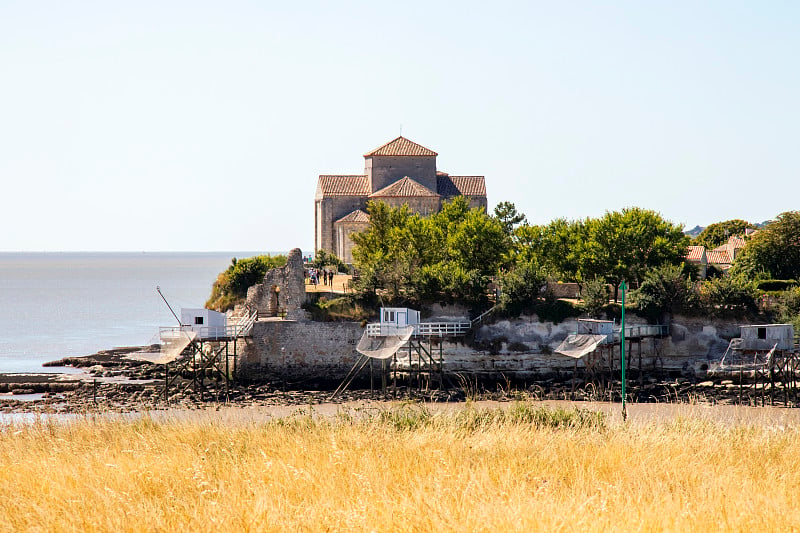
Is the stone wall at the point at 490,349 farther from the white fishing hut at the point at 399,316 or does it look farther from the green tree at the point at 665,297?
the white fishing hut at the point at 399,316

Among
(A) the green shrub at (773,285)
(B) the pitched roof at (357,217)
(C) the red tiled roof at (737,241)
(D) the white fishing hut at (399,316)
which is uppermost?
(B) the pitched roof at (357,217)

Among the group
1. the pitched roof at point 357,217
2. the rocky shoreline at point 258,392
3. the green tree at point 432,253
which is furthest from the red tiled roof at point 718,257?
the rocky shoreline at point 258,392

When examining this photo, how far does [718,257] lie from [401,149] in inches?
1046

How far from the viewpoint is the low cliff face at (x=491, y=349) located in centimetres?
3875

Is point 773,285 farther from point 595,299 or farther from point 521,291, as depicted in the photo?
point 521,291

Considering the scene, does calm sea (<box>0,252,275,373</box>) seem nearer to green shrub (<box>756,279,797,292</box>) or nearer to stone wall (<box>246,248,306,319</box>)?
stone wall (<box>246,248,306,319</box>)

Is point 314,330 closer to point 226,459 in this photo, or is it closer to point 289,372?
point 289,372

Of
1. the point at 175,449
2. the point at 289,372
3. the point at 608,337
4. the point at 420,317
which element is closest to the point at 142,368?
the point at 289,372

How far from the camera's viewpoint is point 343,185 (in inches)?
2542

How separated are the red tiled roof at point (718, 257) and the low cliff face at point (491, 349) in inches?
1213

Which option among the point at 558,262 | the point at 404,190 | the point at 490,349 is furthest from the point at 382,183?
the point at 490,349

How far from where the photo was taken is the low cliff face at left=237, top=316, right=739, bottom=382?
38.8m

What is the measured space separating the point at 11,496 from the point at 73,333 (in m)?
60.3

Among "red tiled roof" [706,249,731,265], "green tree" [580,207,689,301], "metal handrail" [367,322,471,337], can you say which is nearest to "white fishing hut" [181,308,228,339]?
"metal handrail" [367,322,471,337]
